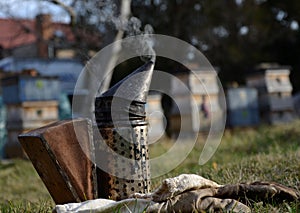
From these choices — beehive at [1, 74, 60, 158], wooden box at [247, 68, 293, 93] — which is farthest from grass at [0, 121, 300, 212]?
wooden box at [247, 68, 293, 93]

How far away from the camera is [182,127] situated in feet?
21.9

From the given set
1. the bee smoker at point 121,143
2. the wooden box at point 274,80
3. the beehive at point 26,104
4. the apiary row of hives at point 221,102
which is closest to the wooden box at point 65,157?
the bee smoker at point 121,143

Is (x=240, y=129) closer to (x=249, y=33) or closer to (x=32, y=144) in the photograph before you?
(x=249, y=33)

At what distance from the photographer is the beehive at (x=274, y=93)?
7.54 metres

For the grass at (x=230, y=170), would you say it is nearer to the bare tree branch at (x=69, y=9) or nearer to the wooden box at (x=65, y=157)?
the wooden box at (x=65, y=157)

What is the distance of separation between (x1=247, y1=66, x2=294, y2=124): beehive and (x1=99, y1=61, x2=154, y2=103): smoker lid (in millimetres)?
5725

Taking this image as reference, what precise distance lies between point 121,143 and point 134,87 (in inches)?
11.2

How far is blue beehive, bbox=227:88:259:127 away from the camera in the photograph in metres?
7.39

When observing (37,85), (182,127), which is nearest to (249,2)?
(182,127)

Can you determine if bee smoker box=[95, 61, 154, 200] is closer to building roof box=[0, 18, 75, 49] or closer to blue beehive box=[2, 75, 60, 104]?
blue beehive box=[2, 75, 60, 104]

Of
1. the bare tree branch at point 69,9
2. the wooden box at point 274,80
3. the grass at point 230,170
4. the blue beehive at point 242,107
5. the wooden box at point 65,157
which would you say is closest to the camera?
the wooden box at point 65,157

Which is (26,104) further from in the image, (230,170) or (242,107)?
(230,170)

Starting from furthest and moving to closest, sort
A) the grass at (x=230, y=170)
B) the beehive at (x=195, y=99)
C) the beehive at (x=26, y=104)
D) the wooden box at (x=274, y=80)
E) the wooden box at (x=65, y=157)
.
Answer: the wooden box at (x=274, y=80)
the beehive at (x=195, y=99)
the beehive at (x=26, y=104)
the grass at (x=230, y=170)
the wooden box at (x=65, y=157)

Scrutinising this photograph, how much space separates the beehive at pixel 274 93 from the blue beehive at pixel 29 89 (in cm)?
365
